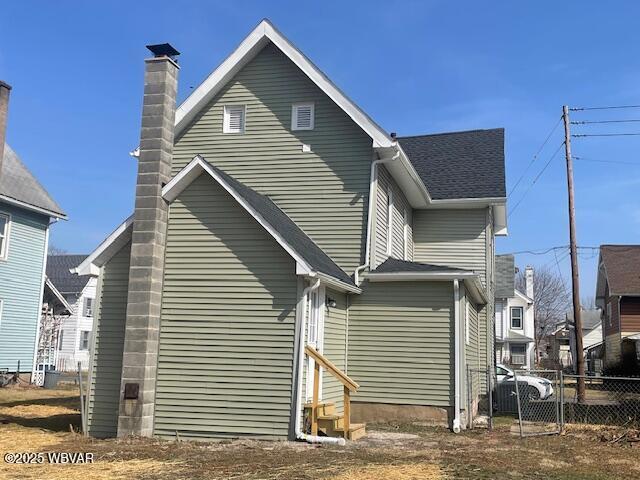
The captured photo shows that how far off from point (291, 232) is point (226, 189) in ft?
6.45

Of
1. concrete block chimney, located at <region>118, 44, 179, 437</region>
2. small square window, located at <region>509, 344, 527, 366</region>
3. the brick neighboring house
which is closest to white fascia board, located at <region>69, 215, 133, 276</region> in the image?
concrete block chimney, located at <region>118, 44, 179, 437</region>

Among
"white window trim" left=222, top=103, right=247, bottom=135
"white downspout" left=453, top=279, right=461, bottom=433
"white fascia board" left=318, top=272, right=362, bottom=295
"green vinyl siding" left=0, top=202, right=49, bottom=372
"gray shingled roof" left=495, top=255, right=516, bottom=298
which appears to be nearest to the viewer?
"white fascia board" left=318, top=272, right=362, bottom=295

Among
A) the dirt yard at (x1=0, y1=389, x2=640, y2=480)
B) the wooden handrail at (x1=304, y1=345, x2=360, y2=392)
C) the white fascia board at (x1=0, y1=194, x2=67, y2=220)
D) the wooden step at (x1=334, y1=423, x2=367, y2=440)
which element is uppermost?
the white fascia board at (x1=0, y1=194, x2=67, y2=220)

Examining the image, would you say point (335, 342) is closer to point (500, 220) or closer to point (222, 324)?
point (222, 324)

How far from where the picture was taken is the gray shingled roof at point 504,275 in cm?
3819

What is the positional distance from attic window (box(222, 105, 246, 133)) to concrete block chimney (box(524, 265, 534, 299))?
47148mm

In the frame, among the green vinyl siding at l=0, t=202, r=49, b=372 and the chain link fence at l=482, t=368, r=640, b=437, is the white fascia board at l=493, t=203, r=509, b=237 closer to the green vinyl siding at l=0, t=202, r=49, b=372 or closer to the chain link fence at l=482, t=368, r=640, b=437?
the chain link fence at l=482, t=368, r=640, b=437

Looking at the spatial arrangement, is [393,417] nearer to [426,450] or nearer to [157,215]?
[426,450]

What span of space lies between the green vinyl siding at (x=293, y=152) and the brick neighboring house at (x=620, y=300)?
77.2 feet

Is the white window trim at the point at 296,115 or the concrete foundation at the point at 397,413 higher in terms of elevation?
the white window trim at the point at 296,115

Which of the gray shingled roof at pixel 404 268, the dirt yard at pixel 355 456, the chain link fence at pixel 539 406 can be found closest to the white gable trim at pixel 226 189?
the gray shingled roof at pixel 404 268

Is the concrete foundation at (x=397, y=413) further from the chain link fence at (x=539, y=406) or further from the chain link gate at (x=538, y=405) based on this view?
the chain link gate at (x=538, y=405)

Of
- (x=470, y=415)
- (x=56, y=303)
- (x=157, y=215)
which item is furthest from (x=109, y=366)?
(x=56, y=303)

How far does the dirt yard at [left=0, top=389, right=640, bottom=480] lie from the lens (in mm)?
9047
